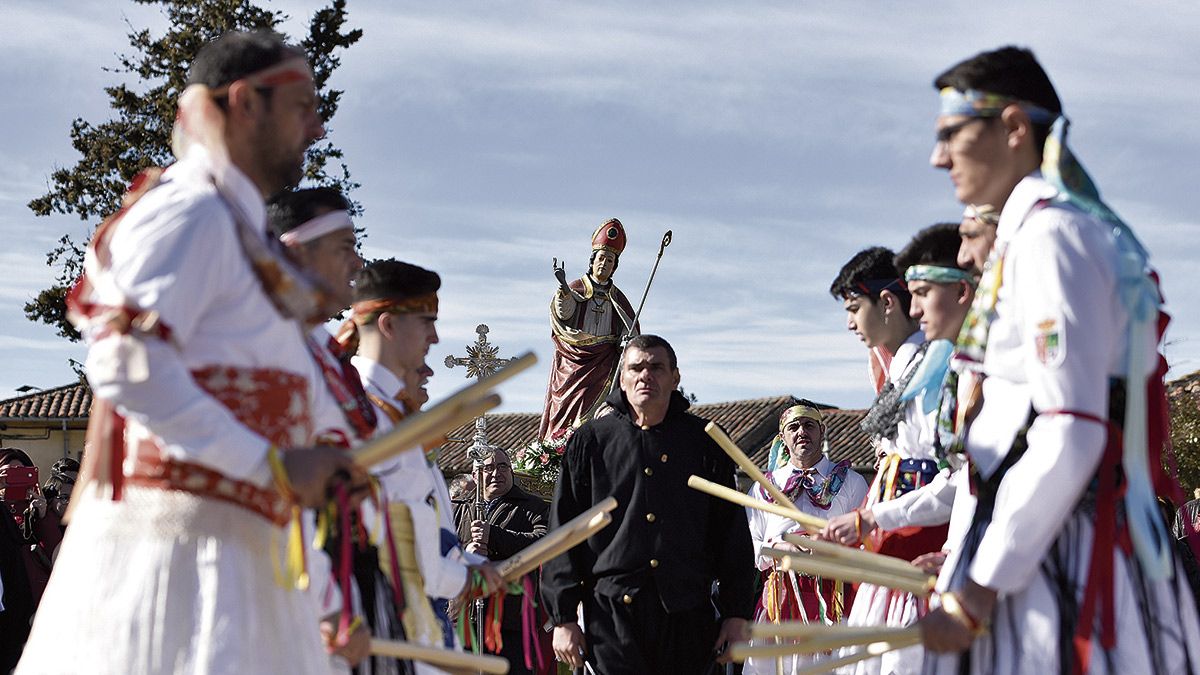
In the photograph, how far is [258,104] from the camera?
3.39 m

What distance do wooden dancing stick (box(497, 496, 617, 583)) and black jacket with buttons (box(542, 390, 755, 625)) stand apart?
149 centimetres

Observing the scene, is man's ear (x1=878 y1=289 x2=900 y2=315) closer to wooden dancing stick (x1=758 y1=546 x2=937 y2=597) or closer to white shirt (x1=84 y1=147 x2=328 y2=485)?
wooden dancing stick (x1=758 y1=546 x2=937 y2=597)

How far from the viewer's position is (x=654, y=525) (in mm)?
6590

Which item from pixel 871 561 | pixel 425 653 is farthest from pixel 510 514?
pixel 871 561

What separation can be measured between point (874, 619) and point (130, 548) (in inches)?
117

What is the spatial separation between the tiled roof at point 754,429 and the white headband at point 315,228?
4054 cm

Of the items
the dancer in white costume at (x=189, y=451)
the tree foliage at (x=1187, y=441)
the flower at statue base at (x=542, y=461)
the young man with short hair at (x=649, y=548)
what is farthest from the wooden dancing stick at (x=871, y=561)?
the tree foliage at (x=1187, y=441)

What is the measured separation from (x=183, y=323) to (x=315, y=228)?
1518 millimetres

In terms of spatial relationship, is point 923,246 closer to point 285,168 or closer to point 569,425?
point 285,168

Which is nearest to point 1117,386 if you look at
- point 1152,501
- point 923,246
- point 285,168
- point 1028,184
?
point 1152,501

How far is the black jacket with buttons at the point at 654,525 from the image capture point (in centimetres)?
654

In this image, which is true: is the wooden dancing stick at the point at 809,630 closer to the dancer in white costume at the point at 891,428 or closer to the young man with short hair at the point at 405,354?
the dancer in white costume at the point at 891,428

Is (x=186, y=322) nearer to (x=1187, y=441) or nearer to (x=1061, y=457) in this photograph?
(x=1061, y=457)

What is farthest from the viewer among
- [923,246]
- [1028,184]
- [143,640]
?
[923,246]
